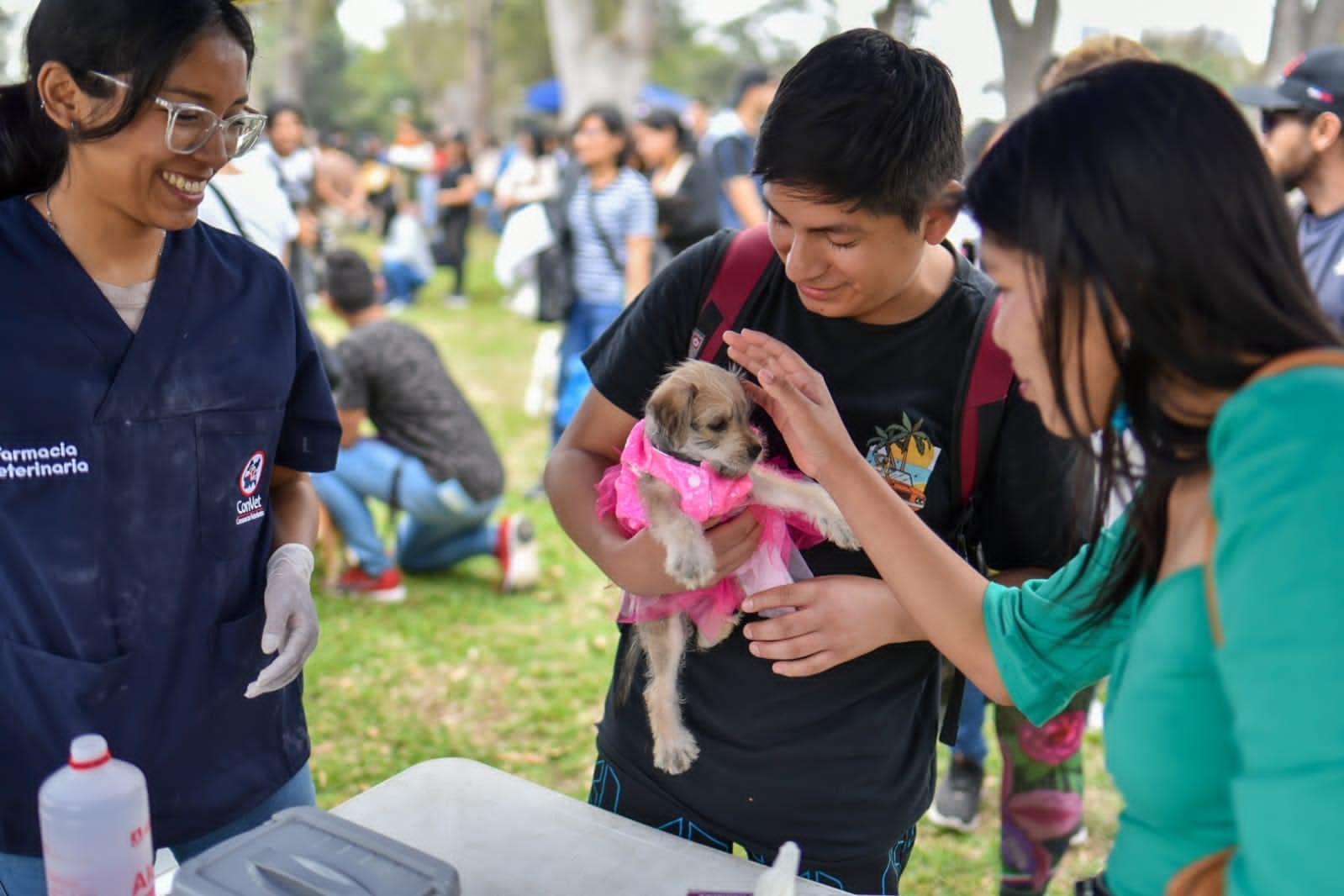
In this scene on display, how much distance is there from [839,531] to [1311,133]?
2.90 metres

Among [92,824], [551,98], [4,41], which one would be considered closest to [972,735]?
[92,824]

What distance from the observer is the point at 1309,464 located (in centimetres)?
95

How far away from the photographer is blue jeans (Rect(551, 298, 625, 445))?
7.12 m

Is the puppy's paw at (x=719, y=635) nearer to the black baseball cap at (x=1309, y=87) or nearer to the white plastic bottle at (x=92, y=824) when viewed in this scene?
the white plastic bottle at (x=92, y=824)

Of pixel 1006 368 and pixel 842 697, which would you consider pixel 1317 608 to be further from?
pixel 842 697

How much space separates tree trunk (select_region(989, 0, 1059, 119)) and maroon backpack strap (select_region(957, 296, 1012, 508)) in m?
1.35

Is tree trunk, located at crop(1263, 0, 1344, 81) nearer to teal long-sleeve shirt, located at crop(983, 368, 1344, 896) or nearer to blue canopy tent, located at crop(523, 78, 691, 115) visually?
teal long-sleeve shirt, located at crop(983, 368, 1344, 896)

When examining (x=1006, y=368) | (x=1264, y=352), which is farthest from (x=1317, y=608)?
(x=1006, y=368)

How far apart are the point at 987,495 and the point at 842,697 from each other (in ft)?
1.40

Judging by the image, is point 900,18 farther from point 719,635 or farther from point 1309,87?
point 1309,87

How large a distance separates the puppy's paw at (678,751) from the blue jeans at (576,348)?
5197 mm

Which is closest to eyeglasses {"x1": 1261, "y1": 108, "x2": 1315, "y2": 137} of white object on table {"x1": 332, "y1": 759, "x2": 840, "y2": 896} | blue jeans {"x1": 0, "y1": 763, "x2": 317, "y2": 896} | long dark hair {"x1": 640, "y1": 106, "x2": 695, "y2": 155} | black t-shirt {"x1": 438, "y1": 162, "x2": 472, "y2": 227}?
white object on table {"x1": 332, "y1": 759, "x2": 840, "y2": 896}

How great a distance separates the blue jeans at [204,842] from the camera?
5.83 ft

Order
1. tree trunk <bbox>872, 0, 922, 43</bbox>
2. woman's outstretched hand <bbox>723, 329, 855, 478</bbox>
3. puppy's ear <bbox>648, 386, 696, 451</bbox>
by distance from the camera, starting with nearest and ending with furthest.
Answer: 1. woman's outstretched hand <bbox>723, 329, 855, 478</bbox>
2. puppy's ear <bbox>648, 386, 696, 451</bbox>
3. tree trunk <bbox>872, 0, 922, 43</bbox>
